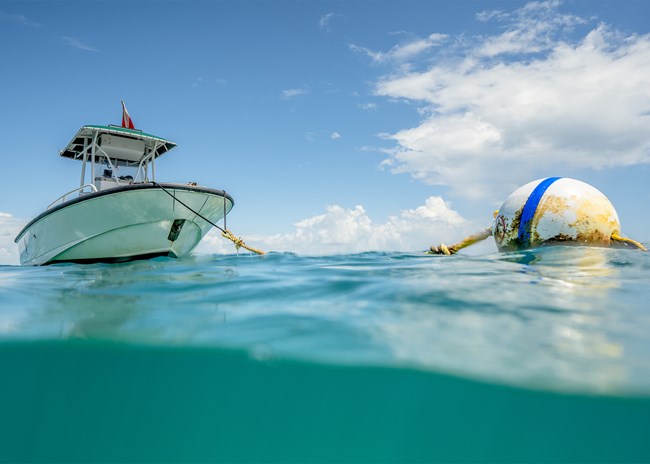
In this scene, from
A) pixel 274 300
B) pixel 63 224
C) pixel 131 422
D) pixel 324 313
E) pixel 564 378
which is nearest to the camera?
pixel 564 378

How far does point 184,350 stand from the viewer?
2895mm

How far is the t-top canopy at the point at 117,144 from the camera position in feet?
37.1

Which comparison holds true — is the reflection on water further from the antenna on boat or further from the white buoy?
the antenna on boat

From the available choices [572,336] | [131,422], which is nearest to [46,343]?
[131,422]

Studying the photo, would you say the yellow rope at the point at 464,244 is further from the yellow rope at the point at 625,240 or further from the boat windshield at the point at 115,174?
the boat windshield at the point at 115,174

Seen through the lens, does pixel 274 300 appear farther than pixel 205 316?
Yes

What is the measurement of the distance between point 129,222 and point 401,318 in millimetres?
8427

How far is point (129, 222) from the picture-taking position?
953 cm

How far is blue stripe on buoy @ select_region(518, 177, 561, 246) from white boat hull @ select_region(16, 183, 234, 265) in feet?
23.5

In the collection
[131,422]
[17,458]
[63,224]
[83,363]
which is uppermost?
[63,224]

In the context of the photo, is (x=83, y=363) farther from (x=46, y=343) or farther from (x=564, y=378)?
(x=564, y=378)

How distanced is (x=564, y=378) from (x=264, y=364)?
81.0 inches

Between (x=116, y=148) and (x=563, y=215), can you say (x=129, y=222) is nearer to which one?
(x=116, y=148)

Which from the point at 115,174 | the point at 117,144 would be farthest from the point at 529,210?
the point at 117,144
